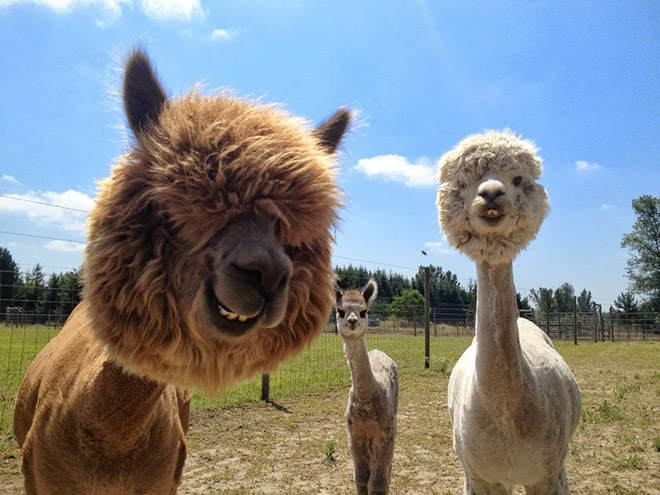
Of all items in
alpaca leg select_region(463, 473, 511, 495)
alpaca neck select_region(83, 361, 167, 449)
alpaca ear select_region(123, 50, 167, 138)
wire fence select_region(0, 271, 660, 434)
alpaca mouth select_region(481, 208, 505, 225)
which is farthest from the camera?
wire fence select_region(0, 271, 660, 434)

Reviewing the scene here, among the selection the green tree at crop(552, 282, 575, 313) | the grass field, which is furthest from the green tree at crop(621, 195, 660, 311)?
the grass field

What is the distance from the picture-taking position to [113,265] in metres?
1.40

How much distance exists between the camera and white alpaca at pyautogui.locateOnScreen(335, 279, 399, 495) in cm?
497

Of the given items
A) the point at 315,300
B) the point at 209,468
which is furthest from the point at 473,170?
the point at 209,468

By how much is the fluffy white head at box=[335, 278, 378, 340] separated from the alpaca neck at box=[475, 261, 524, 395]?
261cm

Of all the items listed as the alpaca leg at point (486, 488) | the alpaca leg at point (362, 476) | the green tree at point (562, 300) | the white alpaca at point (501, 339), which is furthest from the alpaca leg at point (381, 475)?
the green tree at point (562, 300)

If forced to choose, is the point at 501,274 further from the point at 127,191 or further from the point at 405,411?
the point at 405,411

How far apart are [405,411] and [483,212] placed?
7.19 metres

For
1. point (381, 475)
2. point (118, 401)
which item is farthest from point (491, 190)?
point (381, 475)

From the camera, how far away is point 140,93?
1.64 metres

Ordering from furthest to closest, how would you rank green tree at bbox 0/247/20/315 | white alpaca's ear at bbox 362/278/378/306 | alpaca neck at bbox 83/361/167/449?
green tree at bbox 0/247/20/315 < white alpaca's ear at bbox 362/278/378/306 < alpaca neck at bbox 83/361/167/449

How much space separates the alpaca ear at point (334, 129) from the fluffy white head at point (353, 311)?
3.71 metres

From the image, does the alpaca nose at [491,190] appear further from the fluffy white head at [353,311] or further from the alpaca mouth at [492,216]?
the fluffy white head at [353,311]

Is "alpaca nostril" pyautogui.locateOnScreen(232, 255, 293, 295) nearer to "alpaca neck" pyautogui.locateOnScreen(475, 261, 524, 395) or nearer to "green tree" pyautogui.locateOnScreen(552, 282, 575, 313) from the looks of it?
"alpaca neck" pyautogui.locateOnScreen(475, 261, 524, 395)
